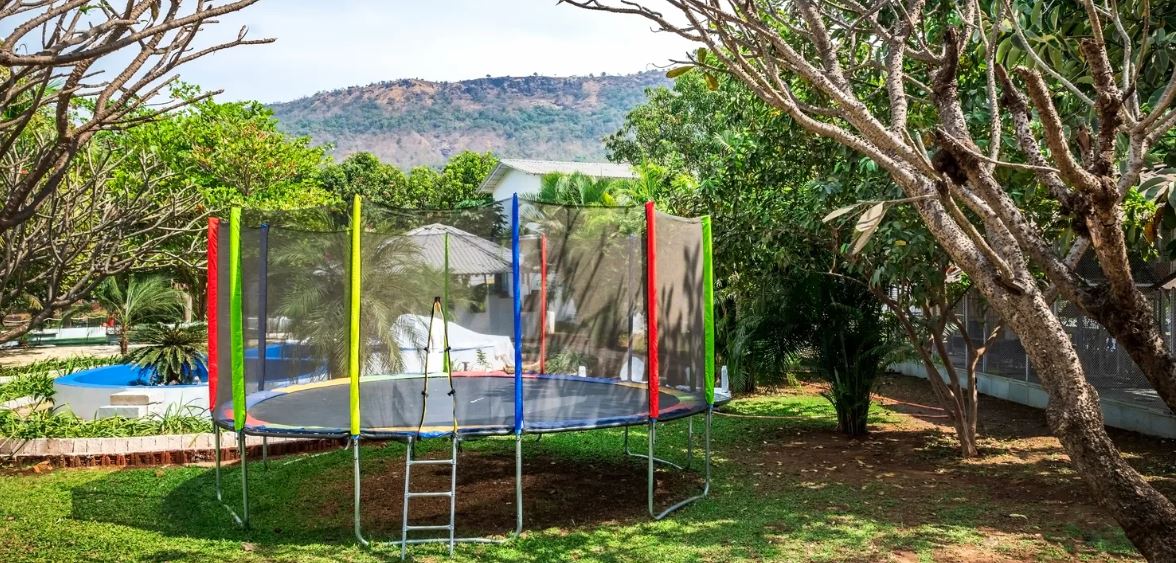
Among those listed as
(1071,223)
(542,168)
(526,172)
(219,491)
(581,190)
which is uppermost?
(542,168)

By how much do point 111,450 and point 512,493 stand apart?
379 centimetres

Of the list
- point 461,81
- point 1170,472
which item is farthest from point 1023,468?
point 461,81

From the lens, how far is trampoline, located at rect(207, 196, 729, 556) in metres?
6.23

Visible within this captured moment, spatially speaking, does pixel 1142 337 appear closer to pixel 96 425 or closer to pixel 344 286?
pixel 344 286

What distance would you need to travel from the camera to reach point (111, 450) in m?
8.22

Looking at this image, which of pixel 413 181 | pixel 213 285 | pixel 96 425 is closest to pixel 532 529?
pixel 213 285

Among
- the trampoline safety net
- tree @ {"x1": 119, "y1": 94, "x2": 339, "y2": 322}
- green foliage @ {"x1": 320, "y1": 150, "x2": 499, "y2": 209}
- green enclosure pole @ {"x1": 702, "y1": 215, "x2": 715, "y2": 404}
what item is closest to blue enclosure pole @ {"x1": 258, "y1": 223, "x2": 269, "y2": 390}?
the trampoline safety net

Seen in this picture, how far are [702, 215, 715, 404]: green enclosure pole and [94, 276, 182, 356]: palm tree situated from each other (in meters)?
13.1

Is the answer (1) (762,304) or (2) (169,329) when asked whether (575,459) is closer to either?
(1) (762,304)

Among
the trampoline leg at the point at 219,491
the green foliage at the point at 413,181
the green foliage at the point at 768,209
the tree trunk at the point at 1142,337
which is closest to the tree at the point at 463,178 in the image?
the green foliage at the point at 413,181

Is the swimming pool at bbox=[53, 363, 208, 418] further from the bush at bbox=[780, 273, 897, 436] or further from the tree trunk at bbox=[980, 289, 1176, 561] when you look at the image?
the tree trunk at bbox=[980, 289, 1176, 561]

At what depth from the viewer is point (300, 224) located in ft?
23.1

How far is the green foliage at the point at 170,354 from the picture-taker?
409 inches

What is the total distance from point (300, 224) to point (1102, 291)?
18.1 ft
